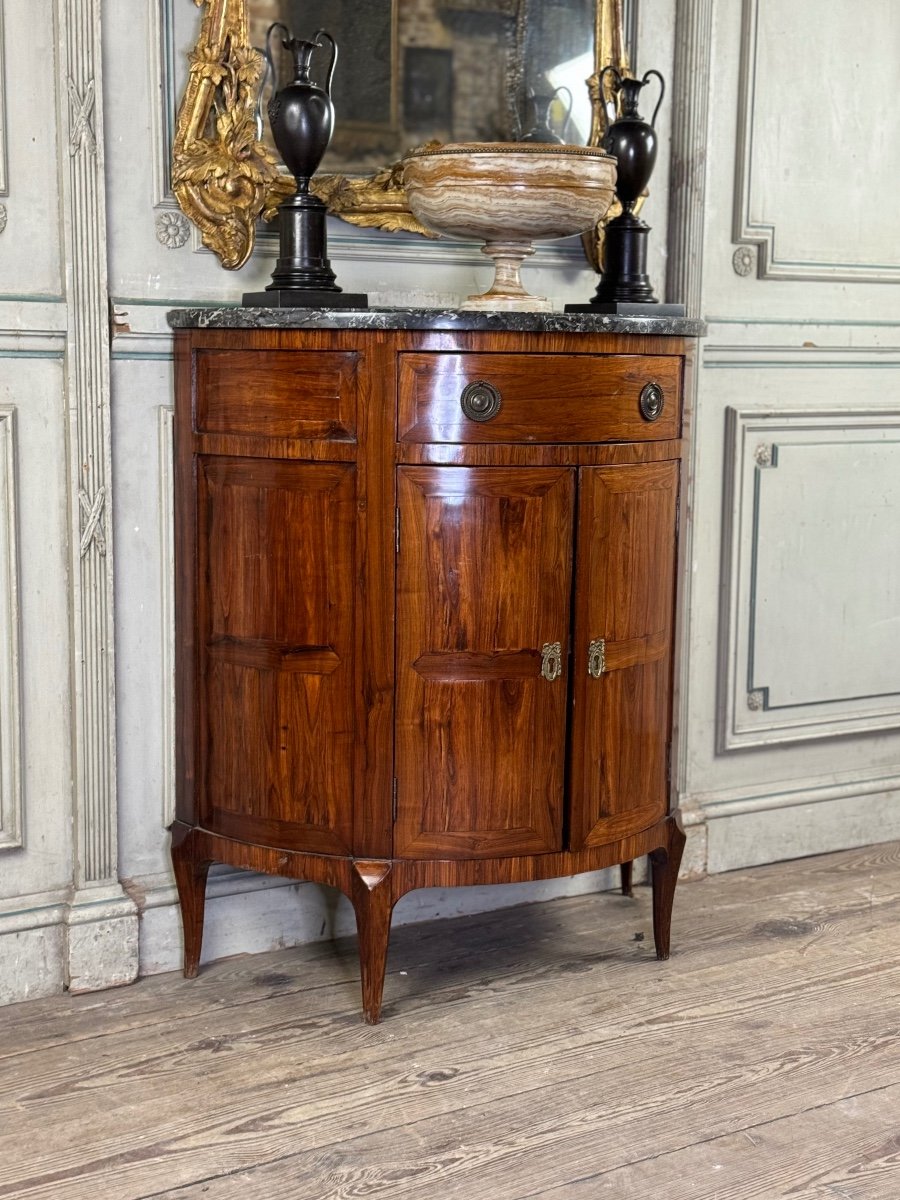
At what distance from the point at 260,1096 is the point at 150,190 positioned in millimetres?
1224

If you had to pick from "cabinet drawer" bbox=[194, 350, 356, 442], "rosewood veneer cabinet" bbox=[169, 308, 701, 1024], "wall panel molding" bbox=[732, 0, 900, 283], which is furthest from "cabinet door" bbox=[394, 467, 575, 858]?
"wall panel molding" bbox=[732, 0, 900, 283]

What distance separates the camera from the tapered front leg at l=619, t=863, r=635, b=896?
2322 mm

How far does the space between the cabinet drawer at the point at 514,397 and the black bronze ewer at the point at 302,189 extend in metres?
0.21

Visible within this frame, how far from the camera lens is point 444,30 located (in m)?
2.04

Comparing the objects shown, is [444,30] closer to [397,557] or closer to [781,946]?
[397,557]

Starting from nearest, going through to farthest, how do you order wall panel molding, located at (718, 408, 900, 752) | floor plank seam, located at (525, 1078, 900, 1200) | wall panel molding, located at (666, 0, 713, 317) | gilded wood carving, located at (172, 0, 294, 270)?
floor plank seam, located at (525, 1078, 900, 1200) < gilded wood carving, located at (172, 0, 294, 270) < wall panel molding, located at (666, 0, 713, 317) < wall panel molding, located at (718, 408, 900, 752)

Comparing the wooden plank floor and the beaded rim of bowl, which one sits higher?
the beaded rim of bowl

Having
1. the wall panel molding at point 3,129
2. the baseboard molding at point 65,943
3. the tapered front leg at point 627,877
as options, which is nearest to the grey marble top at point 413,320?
the wall panel molding at point 3,129

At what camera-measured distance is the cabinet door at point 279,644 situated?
1753mm

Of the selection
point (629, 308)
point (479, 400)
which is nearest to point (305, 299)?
point (479, 400)

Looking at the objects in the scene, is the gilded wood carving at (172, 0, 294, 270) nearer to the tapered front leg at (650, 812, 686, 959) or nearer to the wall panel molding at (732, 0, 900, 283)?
the wall panel molding at (732, 0, 900, 283)

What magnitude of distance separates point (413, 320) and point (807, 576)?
114cm

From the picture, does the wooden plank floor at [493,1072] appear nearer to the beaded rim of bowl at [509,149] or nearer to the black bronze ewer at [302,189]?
the black bronze ewer at [302,189]

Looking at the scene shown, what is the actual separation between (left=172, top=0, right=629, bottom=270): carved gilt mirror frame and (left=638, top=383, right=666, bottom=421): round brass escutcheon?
52 centimetres
